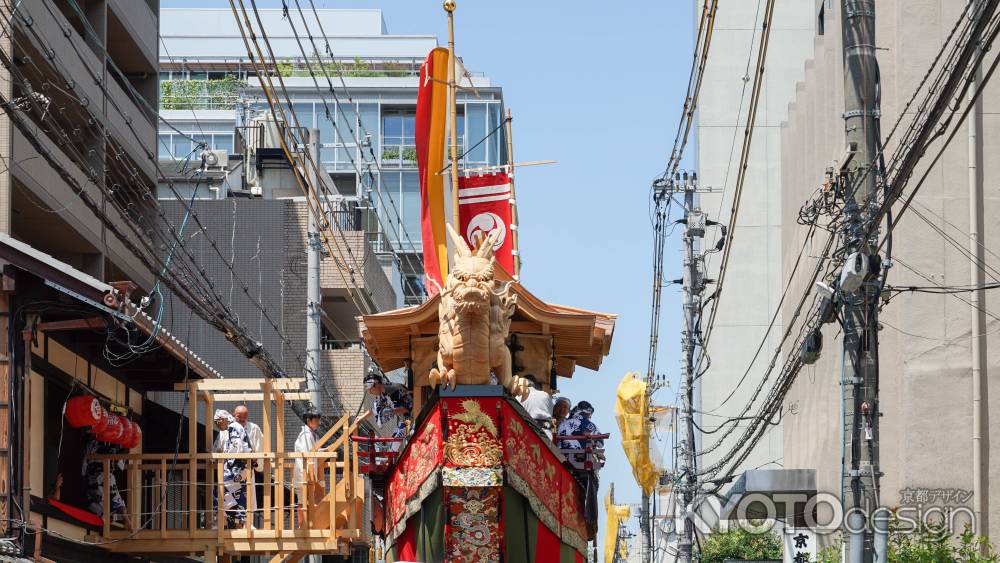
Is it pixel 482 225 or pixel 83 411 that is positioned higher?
pixel 482 225

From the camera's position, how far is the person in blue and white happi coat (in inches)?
869

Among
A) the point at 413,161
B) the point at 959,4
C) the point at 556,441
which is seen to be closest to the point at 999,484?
the point at 959,4

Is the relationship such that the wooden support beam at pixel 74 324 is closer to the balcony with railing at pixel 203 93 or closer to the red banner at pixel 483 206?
the red banner at pixel 483 206

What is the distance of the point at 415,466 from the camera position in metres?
18.6

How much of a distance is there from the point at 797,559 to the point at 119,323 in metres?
15.0

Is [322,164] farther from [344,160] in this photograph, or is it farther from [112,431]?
[112,431]

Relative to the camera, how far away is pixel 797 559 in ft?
95.8

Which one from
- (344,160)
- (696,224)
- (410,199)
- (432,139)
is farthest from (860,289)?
(344,160)

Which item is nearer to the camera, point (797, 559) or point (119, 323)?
point (119, 323)

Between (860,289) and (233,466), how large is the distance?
32.1ft

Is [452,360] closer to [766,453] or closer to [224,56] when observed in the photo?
[766,453]

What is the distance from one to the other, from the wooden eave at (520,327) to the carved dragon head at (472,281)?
60.0 inches

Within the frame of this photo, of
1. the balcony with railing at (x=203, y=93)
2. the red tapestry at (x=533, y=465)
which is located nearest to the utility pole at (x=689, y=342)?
the red tapestry at (x=533, y=465)

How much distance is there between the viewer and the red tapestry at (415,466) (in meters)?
18.2
